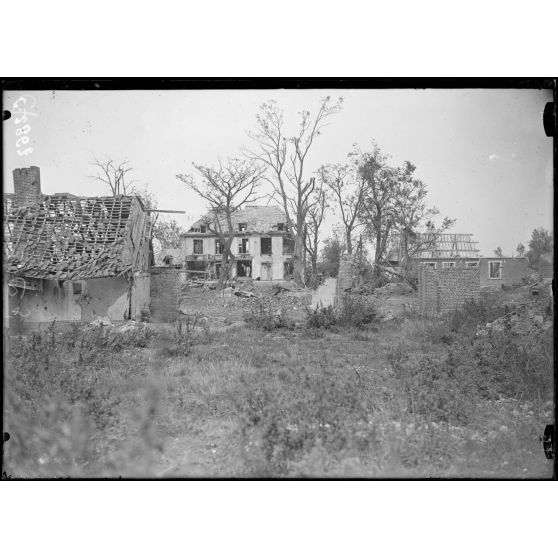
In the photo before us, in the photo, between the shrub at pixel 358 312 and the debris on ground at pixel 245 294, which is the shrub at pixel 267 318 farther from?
the shrub at pixel 358 312

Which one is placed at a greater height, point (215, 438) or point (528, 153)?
point (528, 153)

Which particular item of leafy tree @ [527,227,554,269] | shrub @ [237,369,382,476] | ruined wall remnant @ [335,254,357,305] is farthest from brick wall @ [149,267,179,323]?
leafy tree @ [527,227,554,269]

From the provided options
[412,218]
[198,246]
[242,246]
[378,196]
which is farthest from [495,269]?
[198,246]

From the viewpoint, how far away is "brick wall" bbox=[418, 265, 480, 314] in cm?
432

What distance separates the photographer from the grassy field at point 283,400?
3.78 metres

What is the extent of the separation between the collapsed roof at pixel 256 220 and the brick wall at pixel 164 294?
440 mm

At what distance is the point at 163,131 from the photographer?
4.08 metres

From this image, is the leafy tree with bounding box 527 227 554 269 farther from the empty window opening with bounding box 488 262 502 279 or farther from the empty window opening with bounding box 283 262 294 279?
the empty window opening with bounding box 283 262 294 279

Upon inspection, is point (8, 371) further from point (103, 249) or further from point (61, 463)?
point (103, 249)

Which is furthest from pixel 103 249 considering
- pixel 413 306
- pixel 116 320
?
pixel 413 306

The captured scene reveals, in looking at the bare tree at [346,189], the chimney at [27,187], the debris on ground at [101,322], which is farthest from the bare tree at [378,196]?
the chimney at [27,187]

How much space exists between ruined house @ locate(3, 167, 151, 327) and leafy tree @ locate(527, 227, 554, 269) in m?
3.40

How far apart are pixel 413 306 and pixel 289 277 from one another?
1.20 metres

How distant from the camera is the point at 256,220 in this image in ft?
14.3
